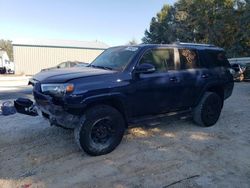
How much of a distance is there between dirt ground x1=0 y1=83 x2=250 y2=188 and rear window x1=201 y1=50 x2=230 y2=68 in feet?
4.94

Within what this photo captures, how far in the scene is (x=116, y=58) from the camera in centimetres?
589

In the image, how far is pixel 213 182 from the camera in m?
4.12

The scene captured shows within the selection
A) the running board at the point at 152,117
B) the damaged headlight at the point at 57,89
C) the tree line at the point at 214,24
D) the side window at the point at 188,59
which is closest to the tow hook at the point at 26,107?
the damaged headlight at the point at 57,89

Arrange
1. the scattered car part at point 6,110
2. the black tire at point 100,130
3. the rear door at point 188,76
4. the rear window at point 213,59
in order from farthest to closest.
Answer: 1. the scattered car part at point 6,110
2. the rear window at point 213,59
3. the rear door at point 188,76
4. the black tire at point 100,130

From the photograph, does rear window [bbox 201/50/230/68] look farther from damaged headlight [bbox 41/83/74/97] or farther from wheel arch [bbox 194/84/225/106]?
damaged headlight [bbox 41/83/74/97]

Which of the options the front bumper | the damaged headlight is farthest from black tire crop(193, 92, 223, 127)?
the damaged headlight

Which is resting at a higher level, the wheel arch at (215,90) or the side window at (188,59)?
the side window at (188,59)

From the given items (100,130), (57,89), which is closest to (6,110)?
(57,89)

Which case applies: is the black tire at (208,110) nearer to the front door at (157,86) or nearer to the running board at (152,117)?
the running board at (152,117)

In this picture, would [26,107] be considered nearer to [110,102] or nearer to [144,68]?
[110,102]

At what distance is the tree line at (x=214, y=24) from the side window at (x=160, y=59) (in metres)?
25.1

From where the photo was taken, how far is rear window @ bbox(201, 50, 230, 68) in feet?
22.6

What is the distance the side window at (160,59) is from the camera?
18.7 ft

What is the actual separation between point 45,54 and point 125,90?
3291cm
